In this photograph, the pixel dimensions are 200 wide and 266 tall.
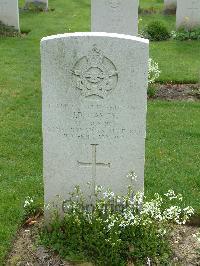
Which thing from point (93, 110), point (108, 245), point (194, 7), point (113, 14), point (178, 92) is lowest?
point (108, 245)

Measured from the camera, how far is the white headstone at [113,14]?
32.6ft

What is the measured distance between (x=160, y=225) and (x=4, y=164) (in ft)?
8.21

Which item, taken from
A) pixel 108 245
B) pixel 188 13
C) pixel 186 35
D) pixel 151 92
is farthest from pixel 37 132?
pixel 188 13

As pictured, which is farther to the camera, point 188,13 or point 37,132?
point 188,13

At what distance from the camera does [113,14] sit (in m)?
9.96

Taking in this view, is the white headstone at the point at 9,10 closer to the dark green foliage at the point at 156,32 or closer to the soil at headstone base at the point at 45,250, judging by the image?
the dark green foliage at the point at 156,32

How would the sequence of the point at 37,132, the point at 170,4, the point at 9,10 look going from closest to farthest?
1. the point at 37,132
2. the point at 9,10
3. the point at 170,4

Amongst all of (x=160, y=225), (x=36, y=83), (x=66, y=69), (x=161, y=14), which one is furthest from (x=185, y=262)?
(x=161, y=14)

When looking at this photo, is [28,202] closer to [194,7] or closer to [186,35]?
[186,35]

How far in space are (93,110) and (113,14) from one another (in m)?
5.69

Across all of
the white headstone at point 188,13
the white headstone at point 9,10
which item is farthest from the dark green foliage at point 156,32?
the white headstone at point 9,10

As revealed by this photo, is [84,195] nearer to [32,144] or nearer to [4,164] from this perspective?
[4,164]

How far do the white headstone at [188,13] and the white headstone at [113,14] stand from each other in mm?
3701

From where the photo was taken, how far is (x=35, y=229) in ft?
16.8
